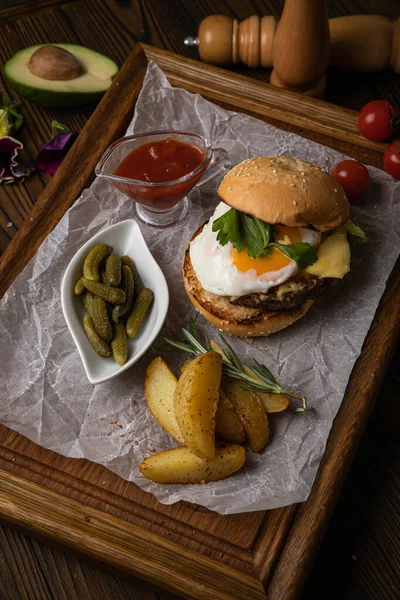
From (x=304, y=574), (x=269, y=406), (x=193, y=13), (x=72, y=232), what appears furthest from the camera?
(x=193, y=13)

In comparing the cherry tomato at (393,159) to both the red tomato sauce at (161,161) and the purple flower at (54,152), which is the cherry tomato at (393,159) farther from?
the purple flower at (54,152)

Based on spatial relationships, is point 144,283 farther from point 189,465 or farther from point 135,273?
point 189,465

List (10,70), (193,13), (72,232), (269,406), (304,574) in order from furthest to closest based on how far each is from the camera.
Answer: (193,13)
(10,70)
(72,232)
(269,406)
(304,574)

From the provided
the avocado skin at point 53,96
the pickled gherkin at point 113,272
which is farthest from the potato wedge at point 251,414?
the avocado skin at point 53,96

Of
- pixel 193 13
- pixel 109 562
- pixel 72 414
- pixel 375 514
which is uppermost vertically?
pixel 193 13

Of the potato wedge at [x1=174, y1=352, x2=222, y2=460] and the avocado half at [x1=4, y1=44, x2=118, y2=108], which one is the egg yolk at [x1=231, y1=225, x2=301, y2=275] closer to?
the potato wedge at [x1=174, y1=352, x2=222, y2=460]

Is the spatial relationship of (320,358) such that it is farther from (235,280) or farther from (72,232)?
(72,232)

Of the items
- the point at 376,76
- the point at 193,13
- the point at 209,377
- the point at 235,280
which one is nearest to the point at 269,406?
the point at 209,377
